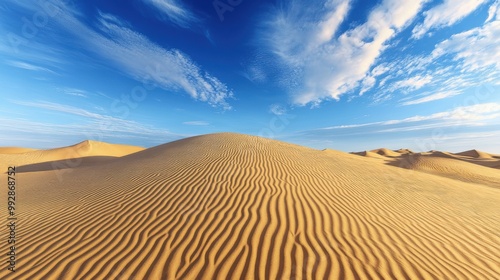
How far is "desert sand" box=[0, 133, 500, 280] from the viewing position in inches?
129

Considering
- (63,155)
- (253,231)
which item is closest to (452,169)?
(253,231)

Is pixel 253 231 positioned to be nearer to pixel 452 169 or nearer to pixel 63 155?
pixel 452 169

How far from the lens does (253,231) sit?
4172 mm

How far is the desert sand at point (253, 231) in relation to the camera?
3.29 meters

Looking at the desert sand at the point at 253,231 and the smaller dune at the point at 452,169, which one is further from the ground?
the smaller dune at the point at 452,169

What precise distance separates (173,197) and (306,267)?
13.8ft

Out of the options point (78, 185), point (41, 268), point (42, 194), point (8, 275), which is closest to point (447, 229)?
point (41, 268)

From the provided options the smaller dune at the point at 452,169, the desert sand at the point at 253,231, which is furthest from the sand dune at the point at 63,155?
the smaller dune at the point at 452,169

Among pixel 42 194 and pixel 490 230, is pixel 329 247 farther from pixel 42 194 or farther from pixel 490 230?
pixel 42 194

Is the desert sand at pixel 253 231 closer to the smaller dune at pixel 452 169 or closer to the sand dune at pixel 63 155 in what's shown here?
the smaller dune at pixel 452 169

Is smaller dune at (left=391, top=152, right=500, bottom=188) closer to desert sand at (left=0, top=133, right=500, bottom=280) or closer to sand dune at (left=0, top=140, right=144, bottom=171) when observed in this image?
desert sand at (left=0, top=133, right=500, bottom=280)

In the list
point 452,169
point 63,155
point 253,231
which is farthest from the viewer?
point 63,155

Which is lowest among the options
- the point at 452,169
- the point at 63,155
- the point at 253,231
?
the point at 253,231

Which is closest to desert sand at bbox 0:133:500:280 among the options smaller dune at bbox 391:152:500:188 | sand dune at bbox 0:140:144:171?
smaller dune at bbox 391:152:500:188
